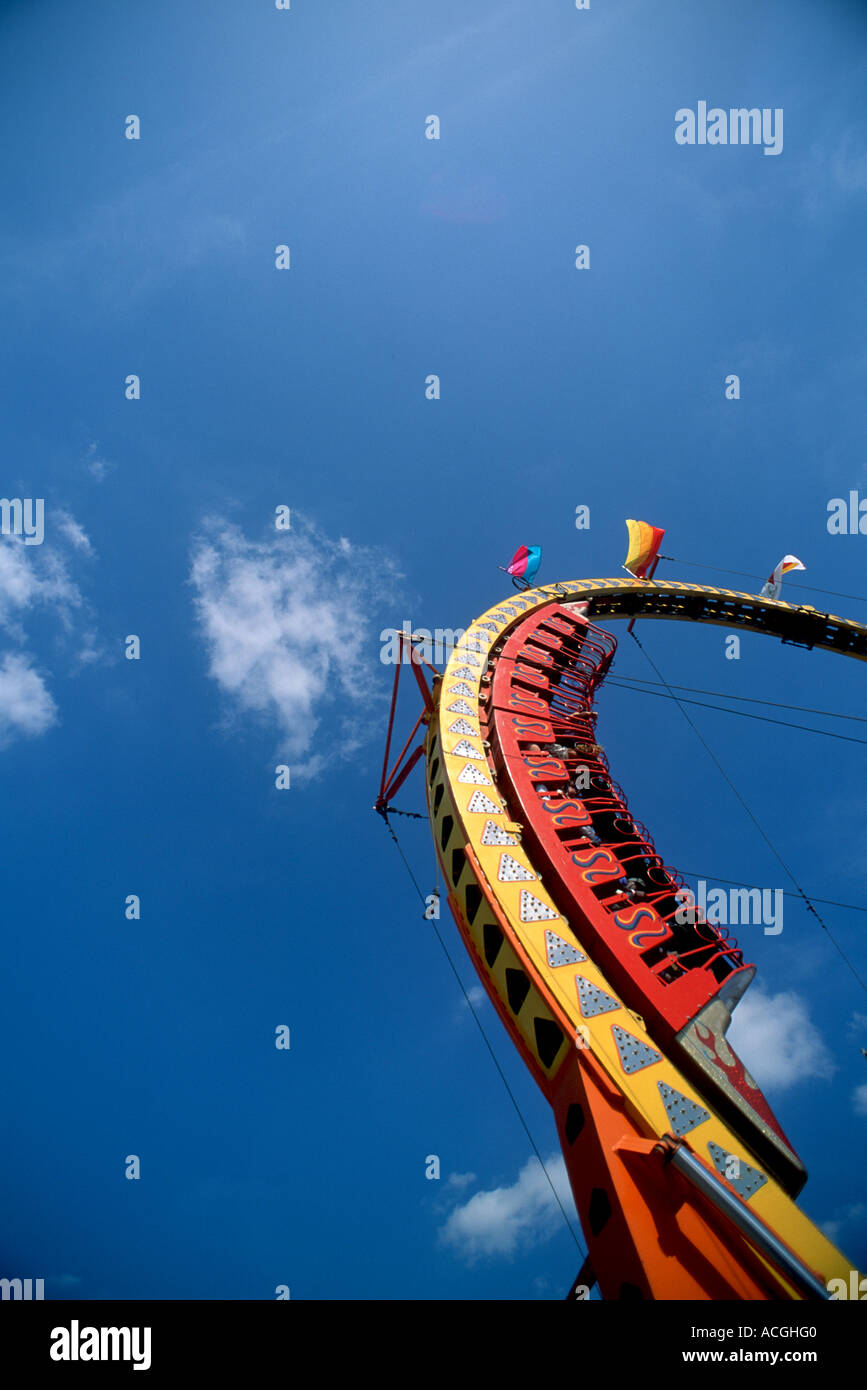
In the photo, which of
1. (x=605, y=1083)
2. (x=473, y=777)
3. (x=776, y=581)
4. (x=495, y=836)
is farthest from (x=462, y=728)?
(x=776, y=581)

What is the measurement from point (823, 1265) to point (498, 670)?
1380 cm

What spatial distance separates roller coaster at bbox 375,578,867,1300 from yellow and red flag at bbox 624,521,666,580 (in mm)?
13676

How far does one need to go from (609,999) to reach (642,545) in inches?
965

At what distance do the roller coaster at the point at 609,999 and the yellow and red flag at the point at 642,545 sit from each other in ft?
44.9

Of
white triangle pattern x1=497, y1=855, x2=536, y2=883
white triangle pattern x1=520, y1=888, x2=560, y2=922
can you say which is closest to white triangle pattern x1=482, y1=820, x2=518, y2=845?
white triangle pattern x1=497, y1=855, x2=536, y2=883

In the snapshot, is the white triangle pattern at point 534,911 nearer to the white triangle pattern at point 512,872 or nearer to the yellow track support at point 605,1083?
the yellow track support at point 605,1083

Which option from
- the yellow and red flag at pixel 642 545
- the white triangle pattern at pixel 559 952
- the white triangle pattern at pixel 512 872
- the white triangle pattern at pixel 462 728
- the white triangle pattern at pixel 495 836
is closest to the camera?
the white triangle pattern at pixel 559 952

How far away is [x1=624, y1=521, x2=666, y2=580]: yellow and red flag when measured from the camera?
28047 millimetres

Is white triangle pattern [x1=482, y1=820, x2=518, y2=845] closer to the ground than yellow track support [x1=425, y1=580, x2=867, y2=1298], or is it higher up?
higher up

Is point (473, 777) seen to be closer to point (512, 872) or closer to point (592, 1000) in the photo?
point (512, 872)

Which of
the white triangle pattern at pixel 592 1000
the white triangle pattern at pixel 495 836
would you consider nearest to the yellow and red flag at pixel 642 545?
the white triangle pattern at pixel 495 836

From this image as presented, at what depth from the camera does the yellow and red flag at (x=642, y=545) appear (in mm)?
28047

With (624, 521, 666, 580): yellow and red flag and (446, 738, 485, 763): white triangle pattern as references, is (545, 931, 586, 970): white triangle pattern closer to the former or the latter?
(446, 738, 485, 763): white triangle pattern

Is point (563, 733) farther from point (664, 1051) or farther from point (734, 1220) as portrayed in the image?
point (734, 1220)
